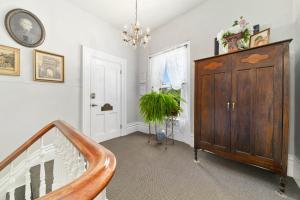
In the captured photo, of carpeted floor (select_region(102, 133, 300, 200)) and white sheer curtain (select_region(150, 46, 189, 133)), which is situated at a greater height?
white sheer curtain (select_region(150, 46, 189, 133))

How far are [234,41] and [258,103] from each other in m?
0.96

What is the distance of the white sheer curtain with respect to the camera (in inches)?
121

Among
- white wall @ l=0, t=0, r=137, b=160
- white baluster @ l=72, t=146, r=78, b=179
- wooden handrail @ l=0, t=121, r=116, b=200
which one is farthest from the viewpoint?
white wall @ l=0, t=0, r=137, b=160

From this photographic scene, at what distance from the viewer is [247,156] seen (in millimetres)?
1722

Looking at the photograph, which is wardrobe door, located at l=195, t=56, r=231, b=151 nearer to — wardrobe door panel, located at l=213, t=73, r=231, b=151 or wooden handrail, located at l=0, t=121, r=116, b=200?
wardrobe door panel, located at l=213, t=73, r=231, b=151

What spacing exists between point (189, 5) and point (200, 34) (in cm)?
62

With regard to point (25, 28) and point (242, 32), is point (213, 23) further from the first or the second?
point (25, 28)

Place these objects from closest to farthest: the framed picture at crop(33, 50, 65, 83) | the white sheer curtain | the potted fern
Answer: the framed picture at crop(33, 50, 65, 83) → the potted fern → the white sheer curtain

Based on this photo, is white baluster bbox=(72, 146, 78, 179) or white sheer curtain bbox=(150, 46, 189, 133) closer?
white baluster bbox=(72, 146, 78, 179)

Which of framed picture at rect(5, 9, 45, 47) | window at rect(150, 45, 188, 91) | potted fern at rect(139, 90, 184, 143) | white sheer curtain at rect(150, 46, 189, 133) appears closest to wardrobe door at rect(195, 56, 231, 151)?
potted fern at rect(139, 90, 184, 143)

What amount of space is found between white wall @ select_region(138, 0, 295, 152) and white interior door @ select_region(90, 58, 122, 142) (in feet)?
3.27

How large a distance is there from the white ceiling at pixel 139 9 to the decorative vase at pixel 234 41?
4.04 ft

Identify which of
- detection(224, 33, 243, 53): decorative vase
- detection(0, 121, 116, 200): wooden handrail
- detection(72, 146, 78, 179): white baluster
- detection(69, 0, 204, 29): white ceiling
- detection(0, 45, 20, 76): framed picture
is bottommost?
detection(72, 146, 78, 179): white baluster

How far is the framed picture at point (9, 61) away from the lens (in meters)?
1.96
